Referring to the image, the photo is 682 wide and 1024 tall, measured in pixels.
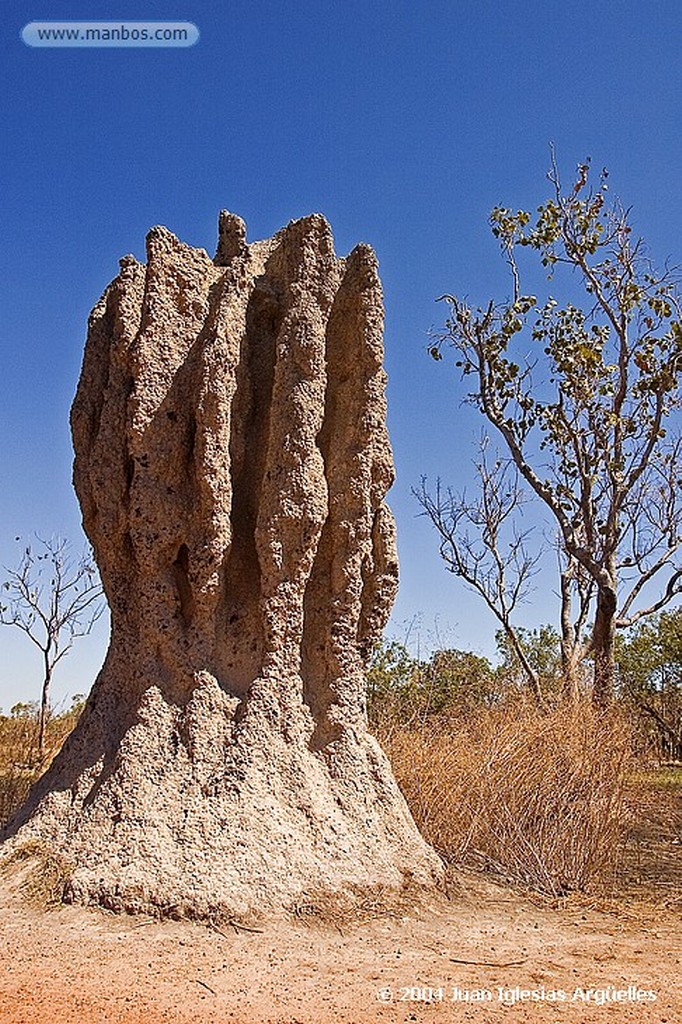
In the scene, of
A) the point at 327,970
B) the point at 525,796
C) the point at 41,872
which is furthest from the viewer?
the point at 525,796

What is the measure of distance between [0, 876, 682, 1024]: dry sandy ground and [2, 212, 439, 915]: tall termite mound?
253 mm

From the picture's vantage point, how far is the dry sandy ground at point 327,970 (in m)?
3.54

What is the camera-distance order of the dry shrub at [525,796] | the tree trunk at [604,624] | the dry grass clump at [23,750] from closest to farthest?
the dry shrub at [525,796], the dry grass clump at [23,750], the tree trunk at [604,624]

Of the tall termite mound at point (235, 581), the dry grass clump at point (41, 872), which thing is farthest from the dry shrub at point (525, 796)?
the dry grass clump at point (41, 872)

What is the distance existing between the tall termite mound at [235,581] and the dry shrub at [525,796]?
0.86m

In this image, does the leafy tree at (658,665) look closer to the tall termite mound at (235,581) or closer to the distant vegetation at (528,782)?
the distant vegetation at (528,782)

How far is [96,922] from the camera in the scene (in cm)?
425

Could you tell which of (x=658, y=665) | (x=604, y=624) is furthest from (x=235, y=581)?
(x=658, y=665)

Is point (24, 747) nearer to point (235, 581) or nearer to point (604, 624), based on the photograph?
point (604, 624)

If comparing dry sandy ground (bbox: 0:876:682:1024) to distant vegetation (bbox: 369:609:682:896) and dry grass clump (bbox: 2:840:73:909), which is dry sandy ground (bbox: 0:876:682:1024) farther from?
distant vegetation (bbox: 369:609:682:896)

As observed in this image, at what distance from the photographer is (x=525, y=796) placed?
643 centimetres

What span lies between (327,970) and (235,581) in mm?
2177

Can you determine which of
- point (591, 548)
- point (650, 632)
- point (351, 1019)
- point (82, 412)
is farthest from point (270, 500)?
point (650, 632)

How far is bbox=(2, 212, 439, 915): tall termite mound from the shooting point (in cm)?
468
